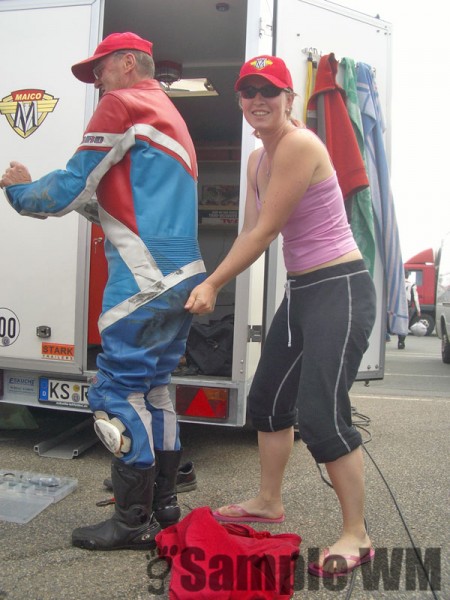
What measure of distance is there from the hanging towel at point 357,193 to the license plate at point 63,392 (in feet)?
5.83

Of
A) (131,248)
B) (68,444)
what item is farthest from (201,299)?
(68,444)

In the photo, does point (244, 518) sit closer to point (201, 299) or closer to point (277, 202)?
point (201, 299)

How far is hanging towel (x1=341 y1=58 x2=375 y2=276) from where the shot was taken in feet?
10.9

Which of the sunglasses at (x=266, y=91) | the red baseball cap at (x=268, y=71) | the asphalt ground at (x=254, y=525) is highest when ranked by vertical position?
the red baseball cap at (x=268, y=71)

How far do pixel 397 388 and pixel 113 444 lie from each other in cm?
567

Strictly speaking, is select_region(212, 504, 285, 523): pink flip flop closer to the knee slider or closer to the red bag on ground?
the red bag on ground

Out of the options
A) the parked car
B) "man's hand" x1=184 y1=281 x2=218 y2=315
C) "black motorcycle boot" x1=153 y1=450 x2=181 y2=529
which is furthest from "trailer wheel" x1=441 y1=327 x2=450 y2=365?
"man's hand" x1=184 y1=281 x2=218 y2=315

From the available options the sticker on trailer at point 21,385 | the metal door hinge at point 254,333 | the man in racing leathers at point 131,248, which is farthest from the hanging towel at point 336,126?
the sticker on trailer at point 21,385

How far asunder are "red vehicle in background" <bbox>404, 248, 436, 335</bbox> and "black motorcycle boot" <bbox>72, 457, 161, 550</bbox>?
17.6 meters

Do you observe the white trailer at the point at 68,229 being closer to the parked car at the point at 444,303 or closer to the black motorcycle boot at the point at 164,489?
the black motorcycle boot at the point at 164,489

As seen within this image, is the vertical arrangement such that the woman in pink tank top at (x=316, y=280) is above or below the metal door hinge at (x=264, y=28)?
below

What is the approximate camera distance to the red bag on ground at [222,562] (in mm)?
1831

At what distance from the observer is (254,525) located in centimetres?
258

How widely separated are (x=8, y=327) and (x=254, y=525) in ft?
5.83
